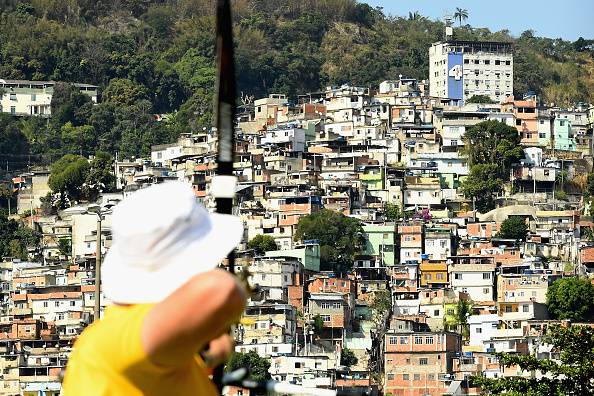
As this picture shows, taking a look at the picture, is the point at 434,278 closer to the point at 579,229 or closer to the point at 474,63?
the point at 579,229

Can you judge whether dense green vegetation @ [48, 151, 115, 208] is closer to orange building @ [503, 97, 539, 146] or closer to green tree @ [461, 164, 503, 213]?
green tree @ [461, 164, 503, 213]

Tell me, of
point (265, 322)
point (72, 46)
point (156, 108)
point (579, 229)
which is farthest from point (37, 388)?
point (72, 46)

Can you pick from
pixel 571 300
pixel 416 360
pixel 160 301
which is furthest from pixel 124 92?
pixel 160 301

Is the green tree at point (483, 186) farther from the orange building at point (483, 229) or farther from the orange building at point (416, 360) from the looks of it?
the orange building at point (416, 360)

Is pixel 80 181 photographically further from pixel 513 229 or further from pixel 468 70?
pixel 468 70

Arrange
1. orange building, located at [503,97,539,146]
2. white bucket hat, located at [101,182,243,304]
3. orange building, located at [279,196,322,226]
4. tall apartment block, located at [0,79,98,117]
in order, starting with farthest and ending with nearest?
tall apartment block, located at [0,79,98,117]
orange building, located at [503,97,539,146]
orange building, located at [279,196,322,226]
white bucket hat, located at [101,182,243,304]

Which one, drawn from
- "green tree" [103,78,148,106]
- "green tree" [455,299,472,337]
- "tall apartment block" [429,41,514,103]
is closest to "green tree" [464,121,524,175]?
"green tree" [455,299,472,337]

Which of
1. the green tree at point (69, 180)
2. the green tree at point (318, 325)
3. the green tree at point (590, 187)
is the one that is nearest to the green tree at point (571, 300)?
the green tree at point (318, 325)
